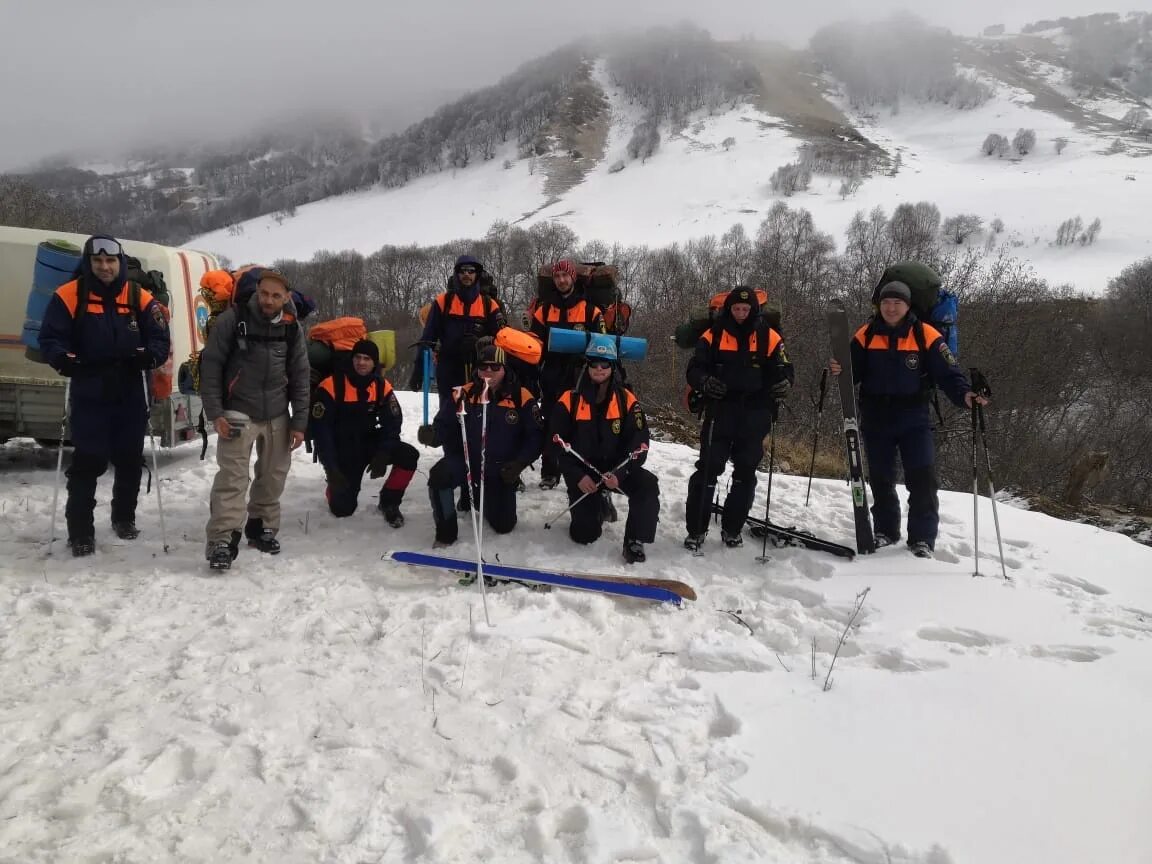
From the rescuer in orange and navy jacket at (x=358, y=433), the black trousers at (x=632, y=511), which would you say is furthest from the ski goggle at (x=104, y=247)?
the black trousers at (x=632, y=511)

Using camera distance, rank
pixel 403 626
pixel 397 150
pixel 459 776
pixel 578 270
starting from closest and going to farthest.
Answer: pixel 459 776
pixel 403 626
pixel 578 270
pixel 397 150

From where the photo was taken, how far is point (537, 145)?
10812 centimetres

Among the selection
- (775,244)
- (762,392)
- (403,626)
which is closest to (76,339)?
(403,626)

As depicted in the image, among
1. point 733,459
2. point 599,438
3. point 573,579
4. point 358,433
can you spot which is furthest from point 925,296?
point 358,433

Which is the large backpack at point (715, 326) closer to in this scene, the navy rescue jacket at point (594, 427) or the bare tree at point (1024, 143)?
the navy rescue jacket at point (594, 427)

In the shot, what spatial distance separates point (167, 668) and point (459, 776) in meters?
1.86

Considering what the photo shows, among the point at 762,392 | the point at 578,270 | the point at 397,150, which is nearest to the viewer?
the point at 762,392

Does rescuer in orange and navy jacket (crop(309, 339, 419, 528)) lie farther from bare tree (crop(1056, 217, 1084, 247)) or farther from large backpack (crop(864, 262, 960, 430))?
bare tree (crop(1056, 217, 1084, 247))

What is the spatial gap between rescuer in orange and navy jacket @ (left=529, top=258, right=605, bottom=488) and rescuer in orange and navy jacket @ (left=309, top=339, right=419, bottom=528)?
1503 mm

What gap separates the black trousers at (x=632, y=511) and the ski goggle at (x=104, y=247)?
3.93 meters

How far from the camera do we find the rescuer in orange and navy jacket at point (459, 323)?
21.1 feet

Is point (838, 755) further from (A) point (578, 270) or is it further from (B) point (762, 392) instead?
(A) point (578, 270)

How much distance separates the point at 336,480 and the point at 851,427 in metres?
4.67

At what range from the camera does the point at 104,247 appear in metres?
4.63
